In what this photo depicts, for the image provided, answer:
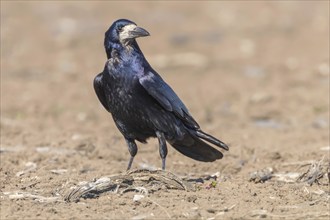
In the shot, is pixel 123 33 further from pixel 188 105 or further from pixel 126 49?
pixel 188 105

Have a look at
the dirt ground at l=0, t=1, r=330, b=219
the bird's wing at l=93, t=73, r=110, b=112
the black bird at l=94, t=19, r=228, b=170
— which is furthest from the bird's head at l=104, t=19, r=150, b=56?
the dirt ground at l=0, t=1, r=330, b=219

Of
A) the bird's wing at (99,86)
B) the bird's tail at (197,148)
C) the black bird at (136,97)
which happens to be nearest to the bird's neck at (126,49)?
the black bird at (136,97)

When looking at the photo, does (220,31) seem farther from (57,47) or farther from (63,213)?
(63,213)

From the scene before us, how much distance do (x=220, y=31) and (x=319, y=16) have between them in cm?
233

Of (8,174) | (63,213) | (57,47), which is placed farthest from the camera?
(57,47)

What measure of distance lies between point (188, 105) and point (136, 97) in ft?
16.1

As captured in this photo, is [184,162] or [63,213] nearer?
[63,213]

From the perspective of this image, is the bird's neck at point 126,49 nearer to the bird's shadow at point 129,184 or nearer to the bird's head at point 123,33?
the bird's head at point 123,33

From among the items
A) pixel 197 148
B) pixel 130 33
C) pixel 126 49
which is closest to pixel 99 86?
pixel 126 49

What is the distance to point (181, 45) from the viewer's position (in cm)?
1556

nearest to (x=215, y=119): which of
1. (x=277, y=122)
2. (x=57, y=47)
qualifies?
(x=277, y=122)

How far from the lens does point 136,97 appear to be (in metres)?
6.77

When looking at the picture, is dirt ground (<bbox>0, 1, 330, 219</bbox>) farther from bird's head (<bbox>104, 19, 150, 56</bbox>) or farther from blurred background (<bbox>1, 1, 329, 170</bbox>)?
bird's head (<bbox>104, 19, 150, 56</bbox>)

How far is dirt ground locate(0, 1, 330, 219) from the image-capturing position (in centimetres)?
605
